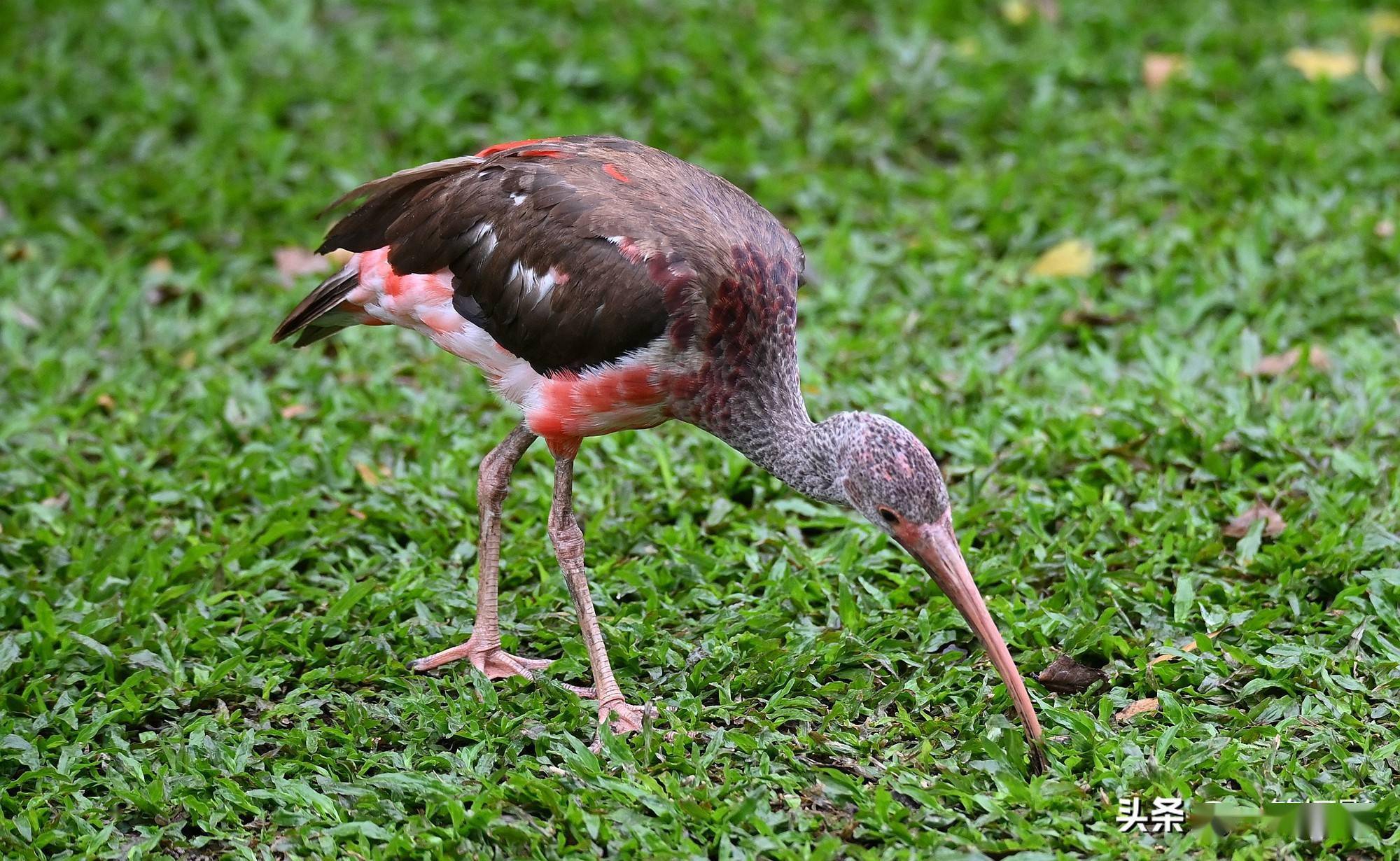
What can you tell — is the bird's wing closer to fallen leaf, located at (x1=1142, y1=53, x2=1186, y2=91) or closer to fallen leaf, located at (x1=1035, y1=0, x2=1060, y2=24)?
fallen leaf, located at (x1=1142, y1=53, x2=1186, y2=91)

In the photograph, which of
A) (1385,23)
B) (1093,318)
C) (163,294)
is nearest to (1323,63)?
(1385,23)

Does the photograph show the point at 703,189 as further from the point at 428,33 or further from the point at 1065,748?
the point at 428,33

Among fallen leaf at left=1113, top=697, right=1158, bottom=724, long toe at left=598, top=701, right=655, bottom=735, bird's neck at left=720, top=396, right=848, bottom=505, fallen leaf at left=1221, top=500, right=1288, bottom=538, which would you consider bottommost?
long toe at left=598, top=701, right=655, bottom=735

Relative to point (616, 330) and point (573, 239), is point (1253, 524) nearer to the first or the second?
point (616, 330)

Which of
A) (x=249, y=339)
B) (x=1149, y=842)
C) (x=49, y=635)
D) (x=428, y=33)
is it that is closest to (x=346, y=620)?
(x=49, y=635)

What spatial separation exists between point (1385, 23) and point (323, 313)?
26.0ft

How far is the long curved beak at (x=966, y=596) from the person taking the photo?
16.4 ft

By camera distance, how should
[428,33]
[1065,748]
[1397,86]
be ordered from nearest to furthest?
[1065,748], [1397,86], [428,33]

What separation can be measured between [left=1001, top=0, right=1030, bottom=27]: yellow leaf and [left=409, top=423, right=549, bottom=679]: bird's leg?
615 centimetres

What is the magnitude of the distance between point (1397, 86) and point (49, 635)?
8.49 meters

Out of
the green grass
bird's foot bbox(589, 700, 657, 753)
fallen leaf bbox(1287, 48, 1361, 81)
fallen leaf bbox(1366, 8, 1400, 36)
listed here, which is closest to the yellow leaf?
the green grass

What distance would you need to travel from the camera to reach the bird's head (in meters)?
4.98

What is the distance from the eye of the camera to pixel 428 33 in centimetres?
1048

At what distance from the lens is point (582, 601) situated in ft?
18.3
